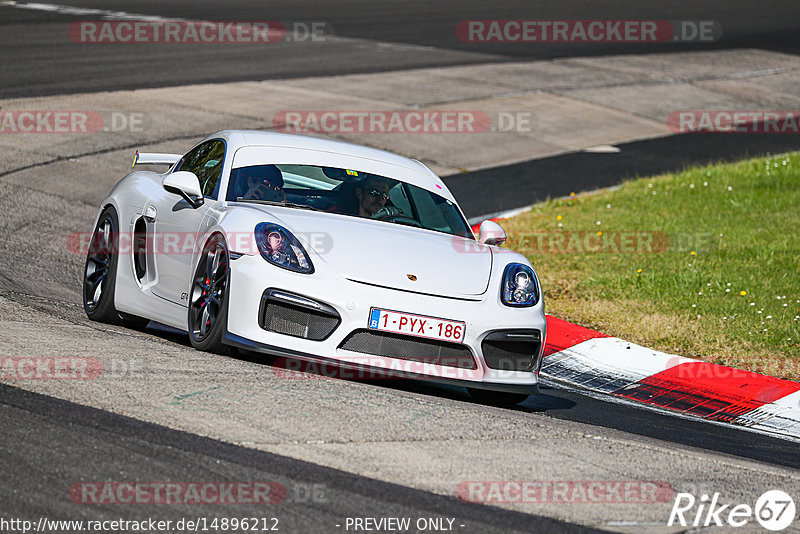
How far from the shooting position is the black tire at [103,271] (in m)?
7.62

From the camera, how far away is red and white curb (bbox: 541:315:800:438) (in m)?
7.36

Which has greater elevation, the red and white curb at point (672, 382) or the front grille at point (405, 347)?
the front grille at point (405, 347)

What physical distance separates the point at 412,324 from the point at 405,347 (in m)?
0.13

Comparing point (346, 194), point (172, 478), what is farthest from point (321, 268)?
point (172, 478)

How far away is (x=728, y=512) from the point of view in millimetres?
4672

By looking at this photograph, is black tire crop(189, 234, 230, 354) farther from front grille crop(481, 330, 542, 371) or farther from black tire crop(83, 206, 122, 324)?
→ front grille crop(481, 330, 542, 371)

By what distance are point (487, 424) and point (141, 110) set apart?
11.8 meters

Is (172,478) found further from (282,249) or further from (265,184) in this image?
(265,184)

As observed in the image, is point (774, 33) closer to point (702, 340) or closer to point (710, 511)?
point (702, 340)

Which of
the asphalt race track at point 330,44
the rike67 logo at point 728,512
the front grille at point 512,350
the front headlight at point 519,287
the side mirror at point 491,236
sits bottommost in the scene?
the rike67 logo at point 728,512

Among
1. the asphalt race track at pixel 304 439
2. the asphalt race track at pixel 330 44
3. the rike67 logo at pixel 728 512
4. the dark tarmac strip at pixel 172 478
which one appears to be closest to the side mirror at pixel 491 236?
the asphalt race track at pixel 304 439

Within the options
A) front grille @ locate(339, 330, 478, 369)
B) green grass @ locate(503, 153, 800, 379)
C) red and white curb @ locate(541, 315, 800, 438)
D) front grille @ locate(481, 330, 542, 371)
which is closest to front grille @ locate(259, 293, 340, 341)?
front grille @ locate(339, 330, 478, 369)

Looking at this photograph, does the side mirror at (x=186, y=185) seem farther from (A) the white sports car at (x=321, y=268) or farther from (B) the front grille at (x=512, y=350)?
(B) the front grille at (x=512, y=350)

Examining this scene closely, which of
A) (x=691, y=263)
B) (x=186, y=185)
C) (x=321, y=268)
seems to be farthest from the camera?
(x=691, y=263)
